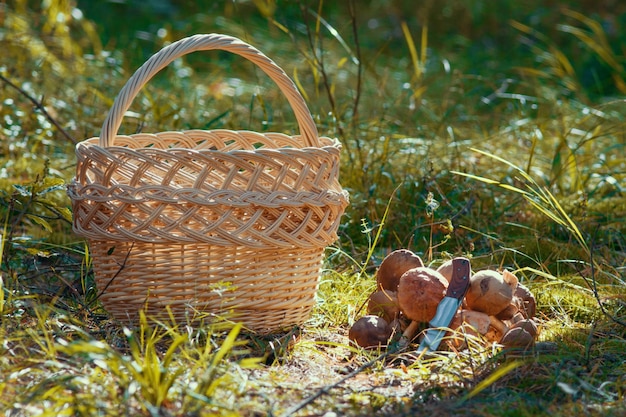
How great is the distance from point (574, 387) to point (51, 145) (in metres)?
2.79

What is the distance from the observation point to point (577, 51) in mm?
6430

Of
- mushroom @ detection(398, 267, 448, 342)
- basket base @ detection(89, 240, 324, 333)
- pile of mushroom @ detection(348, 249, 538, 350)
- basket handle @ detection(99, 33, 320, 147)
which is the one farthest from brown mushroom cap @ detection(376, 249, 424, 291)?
basket handle @ detection(99, 33, 320, 147)

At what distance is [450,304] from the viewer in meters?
2.04

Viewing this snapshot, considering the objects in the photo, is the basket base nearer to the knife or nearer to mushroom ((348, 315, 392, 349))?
mushroom ((348, 315, 392, 349))

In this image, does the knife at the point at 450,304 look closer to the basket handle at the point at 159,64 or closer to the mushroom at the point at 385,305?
the mushroom at the point at 385,305

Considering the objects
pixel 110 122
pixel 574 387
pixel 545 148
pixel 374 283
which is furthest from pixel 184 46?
pixel 545 148

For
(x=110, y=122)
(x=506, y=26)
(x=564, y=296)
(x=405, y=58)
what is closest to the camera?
(x=110, y=122)

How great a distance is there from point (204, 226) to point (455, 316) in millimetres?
734

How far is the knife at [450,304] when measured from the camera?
6.64 feet

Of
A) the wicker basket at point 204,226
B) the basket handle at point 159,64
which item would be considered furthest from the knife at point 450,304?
the basket handle at point 159,64

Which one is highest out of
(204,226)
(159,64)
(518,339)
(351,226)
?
(159,64)

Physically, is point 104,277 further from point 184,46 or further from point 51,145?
point 51,145

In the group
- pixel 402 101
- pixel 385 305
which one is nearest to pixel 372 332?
pixel 385 305

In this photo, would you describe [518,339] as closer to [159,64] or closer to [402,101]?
[159,64]
